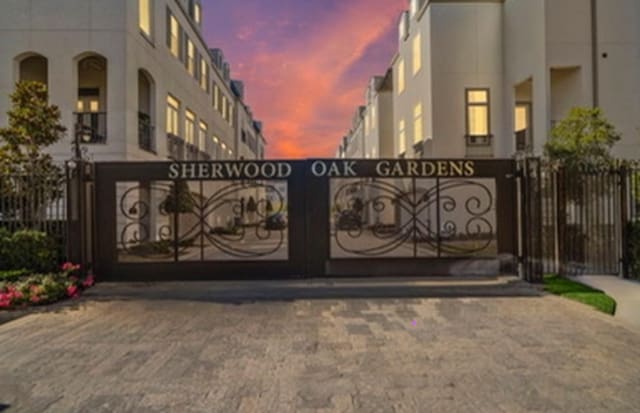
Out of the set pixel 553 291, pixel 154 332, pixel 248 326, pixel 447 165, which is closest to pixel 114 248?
pixel 154 332

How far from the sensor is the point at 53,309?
7215mm

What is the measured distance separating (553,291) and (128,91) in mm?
13353

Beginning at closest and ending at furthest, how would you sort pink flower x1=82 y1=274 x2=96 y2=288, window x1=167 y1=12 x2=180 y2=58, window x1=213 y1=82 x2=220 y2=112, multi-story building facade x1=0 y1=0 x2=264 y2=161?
pink flower x1=82 y1=274 x2=96 y2=288 < multi-story building facade x1=0 y1=0 x2=264 y2=161 < window x1=167 y1=12 x2=180 y2=58 < window x1=213 y1=82 x2=220 y2=112

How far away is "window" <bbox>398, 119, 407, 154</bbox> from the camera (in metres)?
24.6

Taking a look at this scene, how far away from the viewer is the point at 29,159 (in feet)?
33.0

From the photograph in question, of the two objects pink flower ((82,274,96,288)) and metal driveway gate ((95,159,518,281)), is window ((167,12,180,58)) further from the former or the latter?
pink flower ((82,274,96,288))

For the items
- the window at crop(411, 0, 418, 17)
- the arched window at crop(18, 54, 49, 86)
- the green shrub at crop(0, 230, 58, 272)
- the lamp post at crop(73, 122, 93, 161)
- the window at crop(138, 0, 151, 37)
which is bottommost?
the green shrub at crop(0, 230, 58, 272)

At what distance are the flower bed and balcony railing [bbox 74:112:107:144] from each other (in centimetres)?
683

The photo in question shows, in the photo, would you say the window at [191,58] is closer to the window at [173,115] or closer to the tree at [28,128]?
the window at [173,115]

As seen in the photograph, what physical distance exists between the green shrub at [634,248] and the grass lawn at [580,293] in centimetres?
114

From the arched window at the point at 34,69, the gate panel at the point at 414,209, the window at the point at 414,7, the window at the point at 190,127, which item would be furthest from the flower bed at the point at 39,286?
the window at the point at 414,7

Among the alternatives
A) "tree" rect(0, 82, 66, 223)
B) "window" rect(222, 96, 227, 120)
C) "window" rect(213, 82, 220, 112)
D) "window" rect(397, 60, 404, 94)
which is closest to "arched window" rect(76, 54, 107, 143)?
"tree" rect(0, 82, 66, 223)

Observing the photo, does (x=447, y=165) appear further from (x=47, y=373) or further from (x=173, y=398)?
(x=47, y=373)

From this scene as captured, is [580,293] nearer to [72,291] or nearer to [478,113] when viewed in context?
[72,291]
